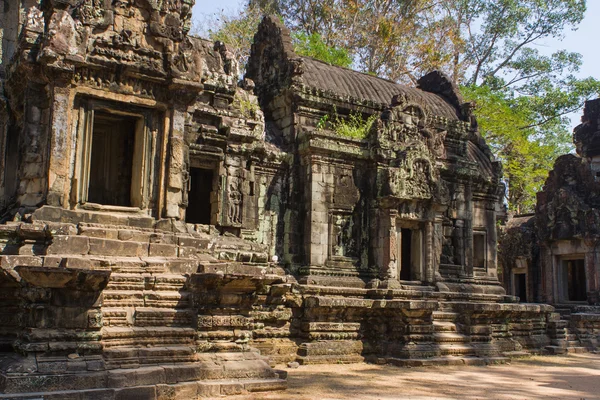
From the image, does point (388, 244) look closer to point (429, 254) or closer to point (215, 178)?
point (429, 254)

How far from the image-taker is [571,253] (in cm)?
2459

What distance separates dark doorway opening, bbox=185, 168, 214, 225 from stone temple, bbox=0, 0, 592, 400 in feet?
0.10

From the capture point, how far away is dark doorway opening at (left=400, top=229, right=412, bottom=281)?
16.8 metres

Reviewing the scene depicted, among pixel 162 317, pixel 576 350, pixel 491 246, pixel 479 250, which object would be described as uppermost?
pixel 491 246

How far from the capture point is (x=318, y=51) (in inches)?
1009

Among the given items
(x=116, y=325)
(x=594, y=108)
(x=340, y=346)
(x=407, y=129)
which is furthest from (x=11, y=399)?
(x=594, y=108)

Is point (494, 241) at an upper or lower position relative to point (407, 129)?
lower

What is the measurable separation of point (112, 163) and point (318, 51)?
15815 mm

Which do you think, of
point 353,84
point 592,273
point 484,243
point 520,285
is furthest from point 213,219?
point 520,285

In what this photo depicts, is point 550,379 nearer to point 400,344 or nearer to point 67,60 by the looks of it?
point 400,344

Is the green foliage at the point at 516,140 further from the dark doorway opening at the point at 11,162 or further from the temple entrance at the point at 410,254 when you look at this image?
the dark doorway opening at the point at 11,162

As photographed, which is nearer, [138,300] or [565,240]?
[138,300]

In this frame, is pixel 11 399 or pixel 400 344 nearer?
pixel 11 399

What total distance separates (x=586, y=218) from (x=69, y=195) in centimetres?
2006
